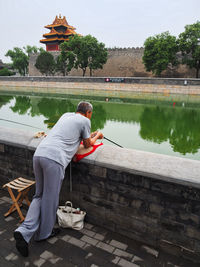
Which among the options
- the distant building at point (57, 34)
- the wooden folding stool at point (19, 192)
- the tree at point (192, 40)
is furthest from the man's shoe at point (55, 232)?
the distant building at point (57, 34)

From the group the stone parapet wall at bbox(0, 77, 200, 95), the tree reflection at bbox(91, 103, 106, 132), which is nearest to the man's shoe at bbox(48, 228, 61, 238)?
the tree reflection at bbox(91, 103, 106, 132)

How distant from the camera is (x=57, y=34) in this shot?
56.3 metres

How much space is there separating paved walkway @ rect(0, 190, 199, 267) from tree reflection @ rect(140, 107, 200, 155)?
609cm

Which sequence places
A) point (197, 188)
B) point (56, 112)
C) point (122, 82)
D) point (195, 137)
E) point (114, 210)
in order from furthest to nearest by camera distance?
point (122, 82) → point (56, 112) → point (195, 137) → point (114, 210) → point (197, 188)

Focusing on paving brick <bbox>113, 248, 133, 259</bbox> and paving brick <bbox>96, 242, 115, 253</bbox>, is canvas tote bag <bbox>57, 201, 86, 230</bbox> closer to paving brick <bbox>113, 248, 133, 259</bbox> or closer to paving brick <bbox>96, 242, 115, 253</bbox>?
paving brick <bbox>96, 242, 115, 253</bbox>

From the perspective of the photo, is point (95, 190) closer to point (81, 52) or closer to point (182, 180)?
point (182, 180)

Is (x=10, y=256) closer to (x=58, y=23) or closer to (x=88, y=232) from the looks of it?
(x=88, y=232)

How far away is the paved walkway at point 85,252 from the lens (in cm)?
220

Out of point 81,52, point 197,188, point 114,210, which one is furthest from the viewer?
point 81,52

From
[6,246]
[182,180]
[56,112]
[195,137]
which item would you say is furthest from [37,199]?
[56,112]

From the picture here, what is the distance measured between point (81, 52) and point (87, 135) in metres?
38.3

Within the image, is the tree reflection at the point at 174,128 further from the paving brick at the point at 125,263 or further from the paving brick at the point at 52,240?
the paving brick at the point at 52,240

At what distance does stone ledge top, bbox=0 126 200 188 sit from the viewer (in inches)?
84.4

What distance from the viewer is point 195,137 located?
9.91 m
